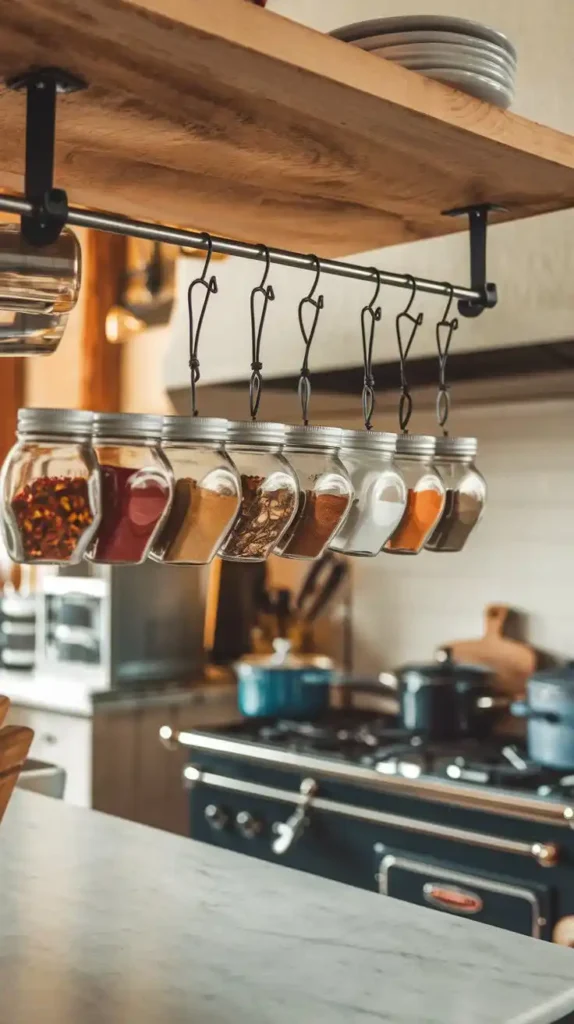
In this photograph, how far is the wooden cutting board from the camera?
3172mm

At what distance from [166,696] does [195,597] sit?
42 cm

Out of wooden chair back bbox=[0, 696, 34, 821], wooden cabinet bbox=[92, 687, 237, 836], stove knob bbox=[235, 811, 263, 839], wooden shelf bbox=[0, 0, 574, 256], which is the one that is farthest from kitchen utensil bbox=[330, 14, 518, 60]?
wooden cabinet bbox=[92, 687, 237, 836]

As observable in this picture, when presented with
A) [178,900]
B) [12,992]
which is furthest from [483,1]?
[12,992]

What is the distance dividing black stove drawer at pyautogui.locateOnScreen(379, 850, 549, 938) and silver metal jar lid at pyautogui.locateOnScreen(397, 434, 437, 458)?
1197mm

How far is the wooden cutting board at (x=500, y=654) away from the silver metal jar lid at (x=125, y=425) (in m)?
2.19

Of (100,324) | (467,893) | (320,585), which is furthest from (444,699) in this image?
(100,324)

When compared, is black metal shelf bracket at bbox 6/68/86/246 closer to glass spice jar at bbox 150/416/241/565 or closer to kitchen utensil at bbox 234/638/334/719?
glass spice jar at bbox 150/416/241/565

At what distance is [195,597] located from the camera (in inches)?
157

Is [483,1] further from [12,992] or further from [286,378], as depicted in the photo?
[12,992]

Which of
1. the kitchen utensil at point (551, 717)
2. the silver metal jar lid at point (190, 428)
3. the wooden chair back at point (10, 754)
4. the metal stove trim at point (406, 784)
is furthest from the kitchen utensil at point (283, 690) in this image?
the silver metal jar lid at point (190, 428)

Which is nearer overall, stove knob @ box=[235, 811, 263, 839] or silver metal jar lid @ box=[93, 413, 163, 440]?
silver metal jar lid @ box=[93, 413, 163, 440]

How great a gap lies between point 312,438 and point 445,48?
514mm

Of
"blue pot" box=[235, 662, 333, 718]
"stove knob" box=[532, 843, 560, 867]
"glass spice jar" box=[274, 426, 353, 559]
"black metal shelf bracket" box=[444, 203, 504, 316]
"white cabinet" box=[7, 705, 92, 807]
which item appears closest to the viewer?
"glass spice jar" box=[274, 426, 353, 559]

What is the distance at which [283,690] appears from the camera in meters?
3.17
